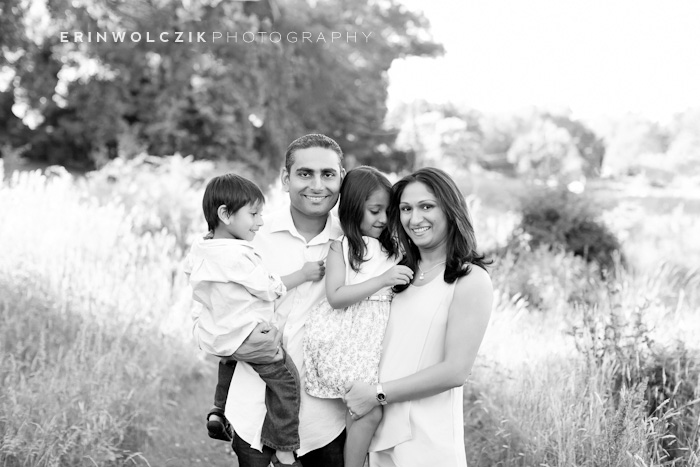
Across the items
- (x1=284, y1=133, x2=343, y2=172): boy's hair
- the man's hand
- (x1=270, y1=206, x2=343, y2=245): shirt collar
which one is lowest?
the man's hand

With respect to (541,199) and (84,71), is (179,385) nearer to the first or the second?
(541,199)

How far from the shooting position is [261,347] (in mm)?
2381

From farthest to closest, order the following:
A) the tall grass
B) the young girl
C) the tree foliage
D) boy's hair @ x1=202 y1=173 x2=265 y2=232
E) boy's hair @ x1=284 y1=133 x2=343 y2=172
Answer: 1. the tree foliage
2. the tall grass
3. boy's hair @ x1=284 y1=133 x2=343 y2=172
4. boy's hair @ x1=202 y1=173 x2=265 y2=232
5. the young girl

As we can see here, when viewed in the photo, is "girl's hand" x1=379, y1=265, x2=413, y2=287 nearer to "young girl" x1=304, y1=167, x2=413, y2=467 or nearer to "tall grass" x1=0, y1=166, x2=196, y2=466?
"young girl" x1=304, y1=167, x2=413, y2=467

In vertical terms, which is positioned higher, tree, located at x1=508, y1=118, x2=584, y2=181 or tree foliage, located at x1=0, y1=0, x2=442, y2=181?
tree, located at x1=508, y1=118, x2=584, y2=181

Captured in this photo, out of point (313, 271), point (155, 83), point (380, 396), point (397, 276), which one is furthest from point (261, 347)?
point (155, 83)

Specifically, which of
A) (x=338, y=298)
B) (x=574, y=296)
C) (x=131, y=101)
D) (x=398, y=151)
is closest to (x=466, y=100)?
(x=398, y=151)

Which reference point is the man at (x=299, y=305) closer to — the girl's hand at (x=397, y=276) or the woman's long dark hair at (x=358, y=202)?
the woman's long dark hair at (x=358, y=202)

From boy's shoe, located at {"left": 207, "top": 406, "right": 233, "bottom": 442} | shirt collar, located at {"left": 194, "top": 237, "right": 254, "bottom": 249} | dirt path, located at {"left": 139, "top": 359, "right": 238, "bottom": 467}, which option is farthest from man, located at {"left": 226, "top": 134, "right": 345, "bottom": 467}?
dirt path, located at {"left": 139, "top": 359, "right": 238, "bottom": 467}

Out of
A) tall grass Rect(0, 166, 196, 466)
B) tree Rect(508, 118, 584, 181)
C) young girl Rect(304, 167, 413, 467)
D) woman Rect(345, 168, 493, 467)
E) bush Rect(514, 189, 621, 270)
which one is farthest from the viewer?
tree Rect(508, 118, 584, 181)

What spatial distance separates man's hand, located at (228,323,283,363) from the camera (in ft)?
7.82

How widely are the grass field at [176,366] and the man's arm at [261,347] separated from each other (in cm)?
150

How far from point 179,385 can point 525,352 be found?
9.02ft

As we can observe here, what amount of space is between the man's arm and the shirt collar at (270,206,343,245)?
0.44 meters
